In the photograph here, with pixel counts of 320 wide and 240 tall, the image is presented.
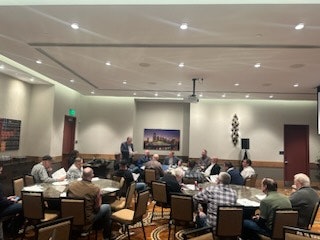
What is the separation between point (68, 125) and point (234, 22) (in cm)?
847

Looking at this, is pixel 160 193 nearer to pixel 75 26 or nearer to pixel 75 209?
pixel 75 209

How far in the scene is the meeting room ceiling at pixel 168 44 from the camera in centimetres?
367

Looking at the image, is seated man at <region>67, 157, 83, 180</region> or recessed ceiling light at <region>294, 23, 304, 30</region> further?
seated man at <region>67, 157, 83, 180</region>

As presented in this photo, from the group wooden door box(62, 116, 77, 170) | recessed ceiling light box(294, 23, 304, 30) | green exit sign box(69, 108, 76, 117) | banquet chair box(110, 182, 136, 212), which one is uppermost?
recessed ceiling light box(294, 23, 304, 30)

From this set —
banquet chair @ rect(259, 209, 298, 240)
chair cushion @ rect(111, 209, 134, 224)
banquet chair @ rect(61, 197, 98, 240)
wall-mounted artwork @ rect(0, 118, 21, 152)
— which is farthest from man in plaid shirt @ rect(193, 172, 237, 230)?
wall-mounted artwork @ rect(0, 118, 21, 152)

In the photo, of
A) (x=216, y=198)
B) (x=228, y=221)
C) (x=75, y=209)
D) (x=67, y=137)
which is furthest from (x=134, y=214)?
(x=67, y=137)

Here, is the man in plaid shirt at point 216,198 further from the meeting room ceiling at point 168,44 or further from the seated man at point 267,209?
the meeting room ceiling at point 168,44

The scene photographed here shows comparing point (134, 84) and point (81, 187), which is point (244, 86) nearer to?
point (134, 84)

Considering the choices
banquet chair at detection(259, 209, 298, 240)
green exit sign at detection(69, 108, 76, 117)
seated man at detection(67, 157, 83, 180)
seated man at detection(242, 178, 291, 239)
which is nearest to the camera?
banquet chair at detection(259, 209, 298, 240)

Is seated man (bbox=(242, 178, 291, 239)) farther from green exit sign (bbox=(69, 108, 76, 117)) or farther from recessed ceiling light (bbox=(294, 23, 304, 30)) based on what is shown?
green exit sign (bbox=(69, 108, 76, 117))

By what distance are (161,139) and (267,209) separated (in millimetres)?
Answer: 8227

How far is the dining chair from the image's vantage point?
3506 mm

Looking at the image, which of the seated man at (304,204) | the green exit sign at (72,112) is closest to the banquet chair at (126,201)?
the seated man at (304,204)

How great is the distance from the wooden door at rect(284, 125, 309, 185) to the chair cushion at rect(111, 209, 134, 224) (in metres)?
8.52
